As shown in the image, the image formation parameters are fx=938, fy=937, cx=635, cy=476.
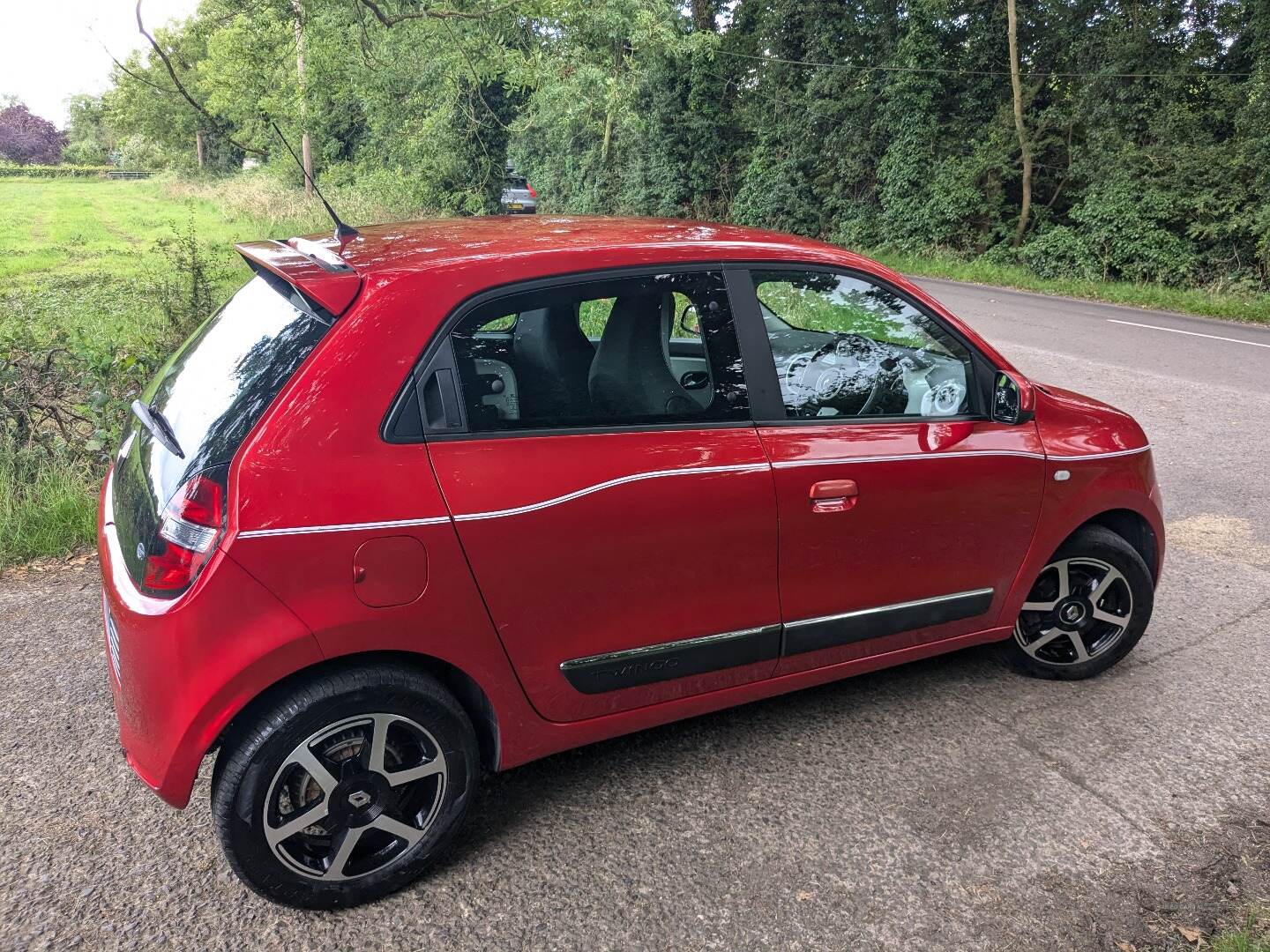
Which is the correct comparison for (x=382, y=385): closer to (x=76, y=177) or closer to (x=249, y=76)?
(x=249, y=76)

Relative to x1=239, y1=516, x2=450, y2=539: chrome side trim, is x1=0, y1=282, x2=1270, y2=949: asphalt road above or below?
below

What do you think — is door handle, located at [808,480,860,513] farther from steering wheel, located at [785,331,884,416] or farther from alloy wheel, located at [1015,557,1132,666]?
alloy wheel, located at [1015,557,1132,666]

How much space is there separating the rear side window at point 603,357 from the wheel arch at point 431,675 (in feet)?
2.12

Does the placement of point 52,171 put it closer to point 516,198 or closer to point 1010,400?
point 516,198

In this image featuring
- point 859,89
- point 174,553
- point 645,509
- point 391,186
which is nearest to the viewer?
point 174,553

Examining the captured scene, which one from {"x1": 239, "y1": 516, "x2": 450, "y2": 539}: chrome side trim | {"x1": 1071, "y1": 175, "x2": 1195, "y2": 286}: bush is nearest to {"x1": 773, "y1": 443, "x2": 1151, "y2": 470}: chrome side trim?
{"x1": 239, "y1": 516, "x2": 450, "y2": 539}: chrome side trim

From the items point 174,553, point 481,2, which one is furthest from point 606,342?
point 481,2

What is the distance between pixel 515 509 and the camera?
2467 mm

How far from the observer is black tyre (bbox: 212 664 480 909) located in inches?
91.0

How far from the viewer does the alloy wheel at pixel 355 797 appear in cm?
238

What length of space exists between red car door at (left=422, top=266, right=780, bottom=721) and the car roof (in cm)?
12

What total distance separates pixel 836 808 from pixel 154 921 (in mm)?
1955

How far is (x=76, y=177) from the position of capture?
210 feet

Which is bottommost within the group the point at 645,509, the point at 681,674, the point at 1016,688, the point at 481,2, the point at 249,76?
the point at 1016,688
